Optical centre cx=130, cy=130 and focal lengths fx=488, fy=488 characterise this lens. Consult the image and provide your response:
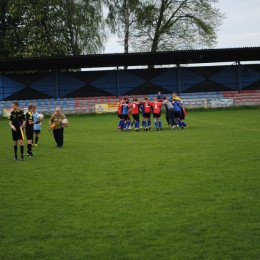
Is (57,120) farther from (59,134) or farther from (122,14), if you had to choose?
(122,14)

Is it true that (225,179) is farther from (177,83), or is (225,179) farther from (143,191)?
(177,83)

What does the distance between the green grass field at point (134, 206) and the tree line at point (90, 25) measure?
38.5 meters

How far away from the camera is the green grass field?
6438mm

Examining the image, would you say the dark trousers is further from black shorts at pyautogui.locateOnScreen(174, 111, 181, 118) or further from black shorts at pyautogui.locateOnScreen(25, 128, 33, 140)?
black shorts at pyautogui.locateOnScreen(174, 111, 181, 118)

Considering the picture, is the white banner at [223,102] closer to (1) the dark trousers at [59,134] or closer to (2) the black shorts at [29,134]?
(1) the dark trousers at [59,134]

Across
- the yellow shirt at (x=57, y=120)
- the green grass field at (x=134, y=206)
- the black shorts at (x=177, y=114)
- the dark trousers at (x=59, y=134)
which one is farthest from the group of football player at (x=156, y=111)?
the green grass field at (x=134, y=206)

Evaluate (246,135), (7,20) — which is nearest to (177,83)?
(7,20)

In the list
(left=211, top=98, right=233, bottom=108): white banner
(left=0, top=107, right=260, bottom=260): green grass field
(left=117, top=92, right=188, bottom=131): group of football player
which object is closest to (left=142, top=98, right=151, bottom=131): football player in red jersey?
(left=117, top=92, right=188, bottom=131): group of football player

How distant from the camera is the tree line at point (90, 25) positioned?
52281 millimetres

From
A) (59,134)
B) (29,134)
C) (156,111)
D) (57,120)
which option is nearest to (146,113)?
(156,111)

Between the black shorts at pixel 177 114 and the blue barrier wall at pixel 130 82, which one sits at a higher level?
the blue barrier wall at pixel 130 82

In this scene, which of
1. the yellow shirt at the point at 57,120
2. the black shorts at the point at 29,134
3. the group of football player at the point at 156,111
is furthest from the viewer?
the group of football player at the point at 156,111

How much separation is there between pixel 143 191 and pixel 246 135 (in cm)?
1160

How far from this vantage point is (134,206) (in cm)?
861
